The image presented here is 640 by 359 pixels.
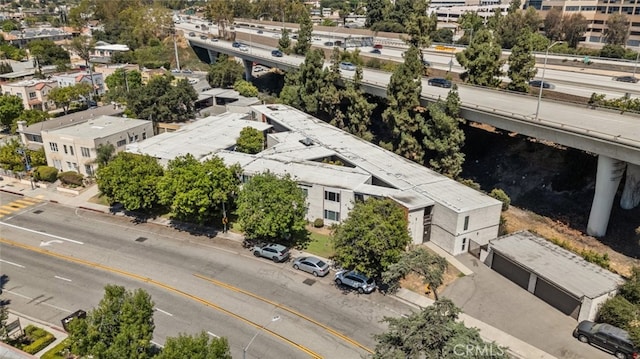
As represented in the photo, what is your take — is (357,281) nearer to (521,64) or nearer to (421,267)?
(421,267)

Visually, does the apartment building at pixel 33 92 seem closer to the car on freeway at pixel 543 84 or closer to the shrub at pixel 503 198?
the shrub at pixel 503 198

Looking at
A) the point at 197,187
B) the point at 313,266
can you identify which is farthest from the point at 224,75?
the point at 313,266

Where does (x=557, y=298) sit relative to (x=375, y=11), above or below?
below

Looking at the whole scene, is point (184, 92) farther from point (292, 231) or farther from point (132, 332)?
point (132, 332)

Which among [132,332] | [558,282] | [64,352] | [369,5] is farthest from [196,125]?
[369,5]

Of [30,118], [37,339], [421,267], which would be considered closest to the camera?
[421,267]

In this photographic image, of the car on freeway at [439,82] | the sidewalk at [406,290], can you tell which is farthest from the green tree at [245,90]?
the sidewalk at [406,290]

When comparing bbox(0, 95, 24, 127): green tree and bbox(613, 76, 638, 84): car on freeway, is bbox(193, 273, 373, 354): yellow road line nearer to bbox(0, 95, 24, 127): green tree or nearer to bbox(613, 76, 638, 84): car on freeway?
bbox(0, 95, 24, 127): green tree
